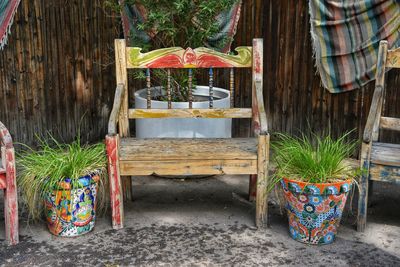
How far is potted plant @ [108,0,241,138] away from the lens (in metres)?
4.50

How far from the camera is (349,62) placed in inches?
203

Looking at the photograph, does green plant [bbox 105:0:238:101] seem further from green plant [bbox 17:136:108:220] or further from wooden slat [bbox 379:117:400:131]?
wooden slat [bbox 379:117:400:131]

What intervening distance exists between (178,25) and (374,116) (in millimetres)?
1897

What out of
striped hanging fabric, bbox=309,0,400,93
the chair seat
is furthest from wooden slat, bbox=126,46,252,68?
striped hanging fabric, bbox=309,0,400,93

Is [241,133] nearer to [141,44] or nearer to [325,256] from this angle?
[141,44]

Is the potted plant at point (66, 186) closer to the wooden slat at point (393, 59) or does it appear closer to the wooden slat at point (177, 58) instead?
the wooden slat at point (177, 58)

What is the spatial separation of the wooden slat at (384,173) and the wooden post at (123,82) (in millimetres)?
1791

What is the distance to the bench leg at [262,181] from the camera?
364 centimetres

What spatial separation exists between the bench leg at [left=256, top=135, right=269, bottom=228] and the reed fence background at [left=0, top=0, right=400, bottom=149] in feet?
7.02

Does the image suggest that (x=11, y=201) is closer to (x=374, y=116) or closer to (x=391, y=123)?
(x=374, y=116)

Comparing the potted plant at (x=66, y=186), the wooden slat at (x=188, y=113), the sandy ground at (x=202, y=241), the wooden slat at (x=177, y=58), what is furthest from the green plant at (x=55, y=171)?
the wooden slat at (x=177, y=58)

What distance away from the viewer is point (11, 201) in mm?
3471

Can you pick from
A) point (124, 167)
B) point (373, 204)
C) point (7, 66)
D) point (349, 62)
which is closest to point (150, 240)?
point (124, 167)

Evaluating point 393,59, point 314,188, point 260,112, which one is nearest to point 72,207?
point 260,112
